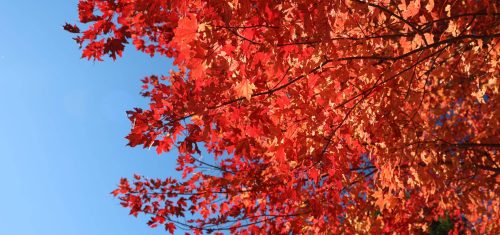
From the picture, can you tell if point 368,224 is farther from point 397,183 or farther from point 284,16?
point 284,16

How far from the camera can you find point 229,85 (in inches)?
149

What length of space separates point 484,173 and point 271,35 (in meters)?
5.38

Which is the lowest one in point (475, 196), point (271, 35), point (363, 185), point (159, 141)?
point (475, 196)

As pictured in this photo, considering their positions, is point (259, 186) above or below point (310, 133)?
above

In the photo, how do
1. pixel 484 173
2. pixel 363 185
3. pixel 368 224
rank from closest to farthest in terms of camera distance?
1. pixel 484 173
2. pixel 363 185
3. pixel 368 224

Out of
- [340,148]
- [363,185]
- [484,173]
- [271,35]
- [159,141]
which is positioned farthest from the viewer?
[363,185]

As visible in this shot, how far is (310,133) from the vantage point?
4.53 metres

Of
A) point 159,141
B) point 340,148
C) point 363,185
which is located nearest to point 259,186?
point 363,185

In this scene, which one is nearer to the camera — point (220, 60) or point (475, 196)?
point (220, 60)

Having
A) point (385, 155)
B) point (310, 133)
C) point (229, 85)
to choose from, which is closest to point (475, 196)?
point (385, 155)

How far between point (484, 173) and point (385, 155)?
2.46m

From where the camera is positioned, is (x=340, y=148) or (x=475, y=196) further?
(x=475, y=196)

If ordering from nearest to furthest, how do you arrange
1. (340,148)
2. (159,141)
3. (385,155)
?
(159,141) < (340,148) < (385,155)

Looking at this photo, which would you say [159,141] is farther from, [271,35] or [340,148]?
[340,148]
